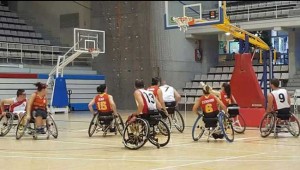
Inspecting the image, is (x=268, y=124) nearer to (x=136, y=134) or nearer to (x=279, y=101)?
(x=279, y=101)

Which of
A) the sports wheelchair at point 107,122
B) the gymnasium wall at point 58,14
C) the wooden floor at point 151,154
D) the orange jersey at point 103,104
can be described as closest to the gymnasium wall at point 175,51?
the gymnasium wall at point 58,14

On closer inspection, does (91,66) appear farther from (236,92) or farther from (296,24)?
(236,92)

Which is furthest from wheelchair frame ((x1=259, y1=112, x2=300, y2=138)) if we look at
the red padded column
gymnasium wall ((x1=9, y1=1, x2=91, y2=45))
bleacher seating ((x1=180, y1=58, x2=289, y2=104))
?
gymnasium wall ((x1=9, y1=1, x2=91, y2=45))

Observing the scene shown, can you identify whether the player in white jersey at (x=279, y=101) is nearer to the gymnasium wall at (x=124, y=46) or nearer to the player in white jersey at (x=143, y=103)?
the player in white jersey at (x=143, y=103)

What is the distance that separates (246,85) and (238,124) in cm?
160

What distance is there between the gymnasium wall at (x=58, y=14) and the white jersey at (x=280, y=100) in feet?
53.8

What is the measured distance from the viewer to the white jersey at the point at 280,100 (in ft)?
33.4

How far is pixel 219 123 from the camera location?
939 centimetres

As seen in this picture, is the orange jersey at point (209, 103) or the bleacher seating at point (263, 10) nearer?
the orange jersey at point (209, 103)

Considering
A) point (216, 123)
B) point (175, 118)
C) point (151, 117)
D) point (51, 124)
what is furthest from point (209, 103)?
point (51, 124)

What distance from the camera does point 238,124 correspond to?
11711 mm

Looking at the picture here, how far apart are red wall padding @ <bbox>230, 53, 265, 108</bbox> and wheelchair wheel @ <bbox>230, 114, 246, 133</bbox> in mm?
1040

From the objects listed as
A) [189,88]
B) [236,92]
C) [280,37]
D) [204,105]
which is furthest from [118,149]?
[280,37]

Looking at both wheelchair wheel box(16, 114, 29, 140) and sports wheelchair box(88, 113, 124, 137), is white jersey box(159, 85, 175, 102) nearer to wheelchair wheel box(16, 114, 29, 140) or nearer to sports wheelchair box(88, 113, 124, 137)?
sports wheelchair box(88, 113, 124, 137)
